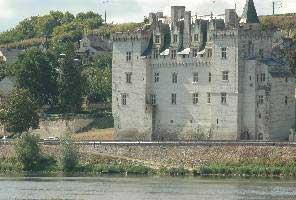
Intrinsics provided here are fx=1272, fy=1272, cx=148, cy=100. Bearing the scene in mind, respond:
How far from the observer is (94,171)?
90688 mm

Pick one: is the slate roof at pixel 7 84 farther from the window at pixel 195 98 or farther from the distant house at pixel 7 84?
the window at pixel 195 98

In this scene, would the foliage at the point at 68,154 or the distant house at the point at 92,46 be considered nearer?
the foliage at the point at 68,154

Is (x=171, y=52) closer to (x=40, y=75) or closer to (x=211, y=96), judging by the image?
(x=211, y=96)

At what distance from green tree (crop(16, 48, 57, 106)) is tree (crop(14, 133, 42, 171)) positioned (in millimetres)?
17783

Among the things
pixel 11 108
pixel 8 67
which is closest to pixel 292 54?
pixel 11 108

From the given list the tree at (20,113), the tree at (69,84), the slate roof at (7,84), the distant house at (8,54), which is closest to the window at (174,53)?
the tree at (20,113)

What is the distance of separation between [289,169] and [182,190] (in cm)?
1102

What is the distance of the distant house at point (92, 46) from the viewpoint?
147875 millimetres

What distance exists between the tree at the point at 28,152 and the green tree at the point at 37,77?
1778 cm

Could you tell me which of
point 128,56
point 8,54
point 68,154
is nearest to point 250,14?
point 128,56

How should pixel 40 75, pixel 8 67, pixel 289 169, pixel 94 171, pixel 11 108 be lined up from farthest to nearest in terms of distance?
pixel 8 67 → pixel 40 75 → pixel 11 108 → pixel 94 171 → pixel 289 169

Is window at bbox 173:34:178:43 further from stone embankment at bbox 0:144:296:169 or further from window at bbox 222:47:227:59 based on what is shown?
stone embankment at bbox 0:144:296:169

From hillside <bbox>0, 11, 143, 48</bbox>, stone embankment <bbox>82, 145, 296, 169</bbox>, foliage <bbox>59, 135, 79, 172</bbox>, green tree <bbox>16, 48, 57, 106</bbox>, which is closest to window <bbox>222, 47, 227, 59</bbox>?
stone embankment <bbox>82, 145, 296, 169</bbox>

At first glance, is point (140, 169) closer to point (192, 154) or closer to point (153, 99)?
point (192, 154)
